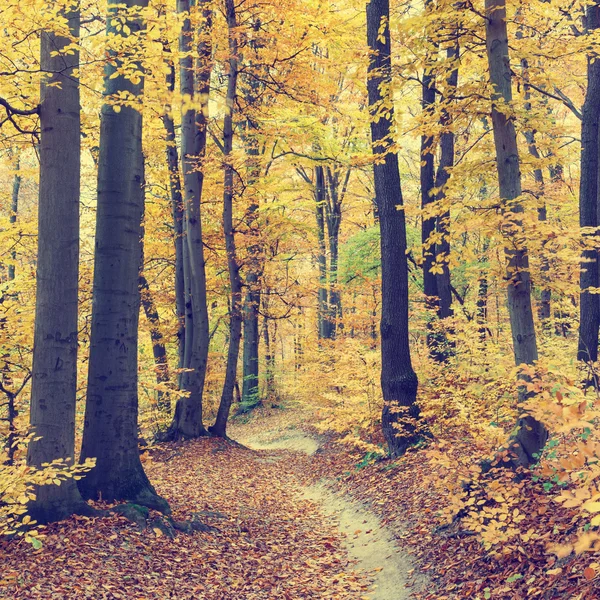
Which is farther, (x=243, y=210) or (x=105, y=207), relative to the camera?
(x=243, y=210)

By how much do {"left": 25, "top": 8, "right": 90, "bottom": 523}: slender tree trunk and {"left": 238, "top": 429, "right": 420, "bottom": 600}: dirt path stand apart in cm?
330

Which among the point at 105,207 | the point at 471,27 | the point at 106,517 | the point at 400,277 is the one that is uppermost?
the point at 471,27

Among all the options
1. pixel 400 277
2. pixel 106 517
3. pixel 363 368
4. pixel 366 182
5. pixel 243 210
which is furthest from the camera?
pixel 366 182

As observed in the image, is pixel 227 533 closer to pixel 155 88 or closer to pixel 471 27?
pixel 155 88

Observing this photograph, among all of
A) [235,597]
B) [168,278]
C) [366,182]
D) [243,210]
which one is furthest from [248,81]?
[235,597]

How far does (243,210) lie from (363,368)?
628cm

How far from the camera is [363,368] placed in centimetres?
1223

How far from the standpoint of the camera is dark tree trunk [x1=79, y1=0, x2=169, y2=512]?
6.92 meters

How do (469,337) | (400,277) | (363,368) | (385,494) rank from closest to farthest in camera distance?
(385,494) < (400,277) < (469,337) < (363,368)

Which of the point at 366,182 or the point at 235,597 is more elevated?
the point at 366,182

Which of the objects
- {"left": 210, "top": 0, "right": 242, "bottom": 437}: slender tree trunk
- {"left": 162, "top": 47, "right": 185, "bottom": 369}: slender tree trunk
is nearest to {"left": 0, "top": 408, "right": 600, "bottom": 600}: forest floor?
{"left": 210, "top": 0, "right": 242, "bottom": 437}: slender tree trunk

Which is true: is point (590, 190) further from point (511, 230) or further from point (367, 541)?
point (367, 541)

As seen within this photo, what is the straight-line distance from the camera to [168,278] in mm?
17844

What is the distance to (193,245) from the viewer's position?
41.9ft
